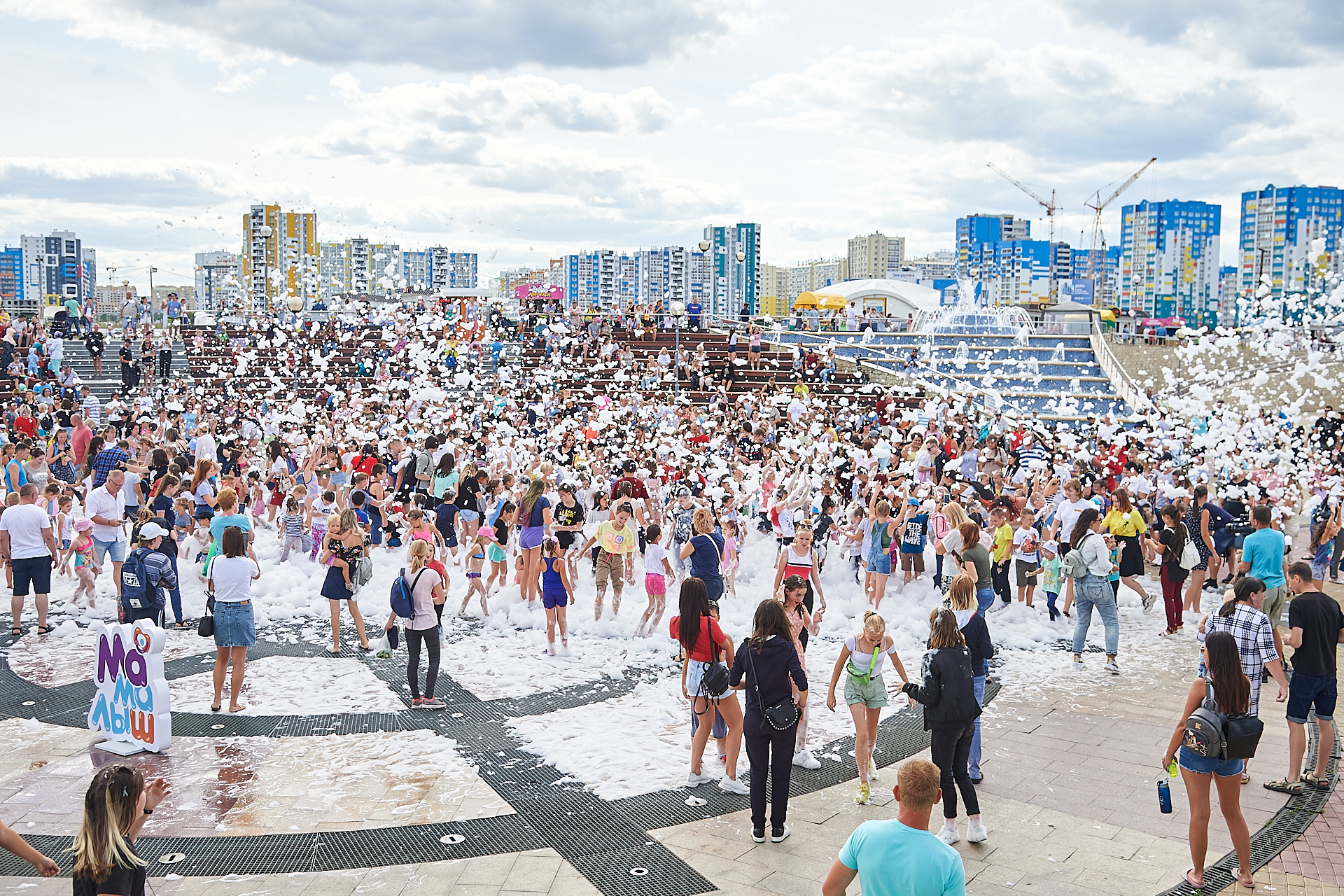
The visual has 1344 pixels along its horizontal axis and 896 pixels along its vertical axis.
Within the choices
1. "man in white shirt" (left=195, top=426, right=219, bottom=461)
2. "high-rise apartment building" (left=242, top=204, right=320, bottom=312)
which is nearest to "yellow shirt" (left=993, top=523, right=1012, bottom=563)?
"man in white shirt" (left=195, top=426, right=219, bottom=461)

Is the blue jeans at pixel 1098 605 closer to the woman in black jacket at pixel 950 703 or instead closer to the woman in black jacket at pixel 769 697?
the woman in black jacket at pixel 950 703

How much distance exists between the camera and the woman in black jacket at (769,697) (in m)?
5.17

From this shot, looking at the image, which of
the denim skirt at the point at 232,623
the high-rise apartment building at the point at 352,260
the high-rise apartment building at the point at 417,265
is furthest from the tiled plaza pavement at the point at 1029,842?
the high-rise apartment building at the point at 417,265

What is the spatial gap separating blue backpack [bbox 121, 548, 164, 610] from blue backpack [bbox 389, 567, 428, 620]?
6.74 ft

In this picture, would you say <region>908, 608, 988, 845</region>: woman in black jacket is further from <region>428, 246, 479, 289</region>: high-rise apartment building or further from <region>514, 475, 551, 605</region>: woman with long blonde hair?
<region>428, 246, 479, 289</region>: high-rise apartment building

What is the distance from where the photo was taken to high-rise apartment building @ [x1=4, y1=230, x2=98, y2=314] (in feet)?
360

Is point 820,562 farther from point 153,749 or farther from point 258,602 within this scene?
point 153,749

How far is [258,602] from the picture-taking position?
1045cm

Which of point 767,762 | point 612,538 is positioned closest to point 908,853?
point 767,762

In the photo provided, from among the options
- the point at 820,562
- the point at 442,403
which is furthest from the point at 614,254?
the point at 820,562

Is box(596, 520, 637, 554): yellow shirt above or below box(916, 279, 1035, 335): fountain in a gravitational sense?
below

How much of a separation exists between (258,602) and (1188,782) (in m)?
9.02

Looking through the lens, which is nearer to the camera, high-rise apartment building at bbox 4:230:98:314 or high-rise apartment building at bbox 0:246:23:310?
high-rise apartment building at bbox 4:230:98:314

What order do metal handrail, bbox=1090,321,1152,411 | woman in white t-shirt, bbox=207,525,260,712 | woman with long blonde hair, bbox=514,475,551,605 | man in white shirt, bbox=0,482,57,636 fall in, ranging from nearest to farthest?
woman in white t-shirt, bbox=207,525,260,712
man in white shirt, bbox=0,482,57,636
woman with long blonde hair, bbox=514,475,551,605
metal handrail, bbox=1090,321,1152,411
